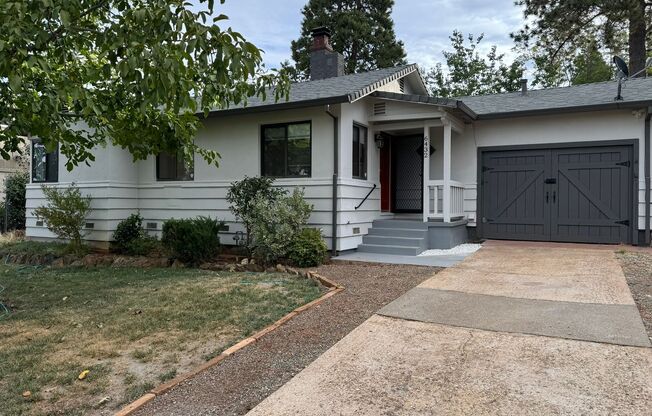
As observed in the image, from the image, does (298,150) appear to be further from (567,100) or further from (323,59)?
(567,100)

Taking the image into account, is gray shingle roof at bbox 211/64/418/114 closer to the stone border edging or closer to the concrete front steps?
the concrete front steps

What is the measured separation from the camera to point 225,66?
3.47 metres

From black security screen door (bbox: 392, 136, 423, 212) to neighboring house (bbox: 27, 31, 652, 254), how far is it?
26mm

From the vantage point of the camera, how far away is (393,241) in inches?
370

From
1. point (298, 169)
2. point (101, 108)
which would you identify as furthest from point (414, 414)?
point (298, 169)

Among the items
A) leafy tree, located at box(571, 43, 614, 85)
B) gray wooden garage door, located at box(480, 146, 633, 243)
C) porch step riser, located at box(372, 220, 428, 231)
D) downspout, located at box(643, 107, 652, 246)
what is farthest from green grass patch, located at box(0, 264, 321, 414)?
leafy tree, located at box(571, 43, 614, 85)

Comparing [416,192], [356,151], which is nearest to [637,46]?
[416,192]

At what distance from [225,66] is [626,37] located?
2109cm

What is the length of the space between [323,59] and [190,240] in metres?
7.53

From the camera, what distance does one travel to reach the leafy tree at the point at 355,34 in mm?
27453

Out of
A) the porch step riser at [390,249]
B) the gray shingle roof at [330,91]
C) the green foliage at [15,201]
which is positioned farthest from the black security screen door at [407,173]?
the green foliage at [15,201]

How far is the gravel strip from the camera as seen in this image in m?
3.04

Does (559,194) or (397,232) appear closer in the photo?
(397,232)

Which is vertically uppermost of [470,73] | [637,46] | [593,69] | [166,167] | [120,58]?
[470,73]
